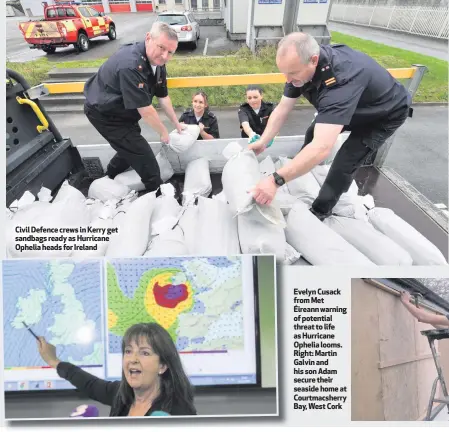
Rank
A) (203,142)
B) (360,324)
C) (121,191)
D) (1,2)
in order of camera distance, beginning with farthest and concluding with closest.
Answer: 1. (203,142)
2. (121,191)
3. (360,324)
4. (1,2)

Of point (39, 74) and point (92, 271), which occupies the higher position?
point (39, 74)

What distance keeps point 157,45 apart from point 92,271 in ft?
3.79

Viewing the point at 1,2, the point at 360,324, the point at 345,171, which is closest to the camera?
the point at 1,2

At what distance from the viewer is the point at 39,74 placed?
364cm

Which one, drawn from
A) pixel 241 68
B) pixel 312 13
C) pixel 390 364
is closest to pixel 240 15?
pixel 312 13

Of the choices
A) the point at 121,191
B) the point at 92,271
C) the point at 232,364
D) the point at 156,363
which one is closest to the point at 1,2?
the point at 92,271

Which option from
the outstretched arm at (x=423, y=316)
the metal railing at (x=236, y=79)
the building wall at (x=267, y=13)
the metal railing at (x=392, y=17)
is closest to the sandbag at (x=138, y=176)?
the metal railing at (x=236, y=79)

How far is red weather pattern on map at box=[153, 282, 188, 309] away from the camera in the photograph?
1049 millimetres

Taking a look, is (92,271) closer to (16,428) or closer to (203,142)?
(16,428)

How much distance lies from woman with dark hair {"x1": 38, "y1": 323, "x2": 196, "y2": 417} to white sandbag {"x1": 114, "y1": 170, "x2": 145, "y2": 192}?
43.0 inches

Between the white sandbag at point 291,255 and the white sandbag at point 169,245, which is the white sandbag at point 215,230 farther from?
the white sandbag at point 291,255

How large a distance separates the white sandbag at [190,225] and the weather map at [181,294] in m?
0.23

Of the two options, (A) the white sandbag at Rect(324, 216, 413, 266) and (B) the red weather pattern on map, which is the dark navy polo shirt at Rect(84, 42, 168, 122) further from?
(A) the white sandbag at Rect(324, 216, 413, 266)

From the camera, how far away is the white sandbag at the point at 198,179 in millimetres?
1858
